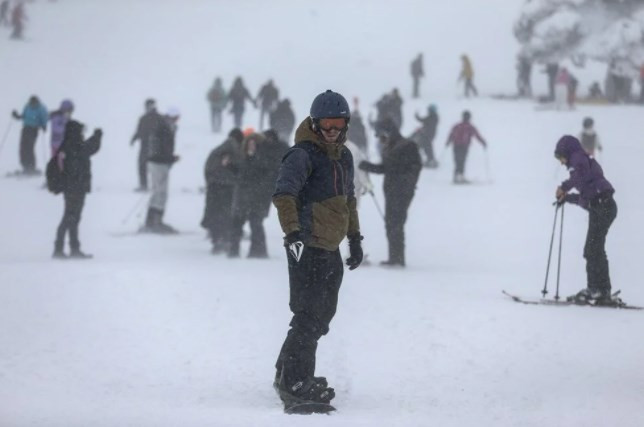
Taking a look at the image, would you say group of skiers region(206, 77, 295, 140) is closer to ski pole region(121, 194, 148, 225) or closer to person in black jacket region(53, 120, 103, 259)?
ski pole region(121, 194, 148, 225)

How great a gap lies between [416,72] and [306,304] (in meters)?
26.6

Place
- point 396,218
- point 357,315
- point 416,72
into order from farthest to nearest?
1. point 416,72
2. point 396,218
3. point 357,315

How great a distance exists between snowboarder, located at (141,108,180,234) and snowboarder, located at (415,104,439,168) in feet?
27.4

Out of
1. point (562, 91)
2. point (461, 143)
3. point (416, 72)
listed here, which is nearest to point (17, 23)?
point (416, 72)

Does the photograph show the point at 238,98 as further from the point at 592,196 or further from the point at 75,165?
the point at 592,196

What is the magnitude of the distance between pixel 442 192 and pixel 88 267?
9.76 m

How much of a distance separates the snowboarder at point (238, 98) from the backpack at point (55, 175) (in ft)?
47.6

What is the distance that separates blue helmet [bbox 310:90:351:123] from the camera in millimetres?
5281

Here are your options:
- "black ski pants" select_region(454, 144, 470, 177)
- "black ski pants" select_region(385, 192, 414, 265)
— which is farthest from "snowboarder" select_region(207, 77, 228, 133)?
"black ski pants" select_region(385, 192, 414, 265)

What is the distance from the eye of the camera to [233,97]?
82.5 ft

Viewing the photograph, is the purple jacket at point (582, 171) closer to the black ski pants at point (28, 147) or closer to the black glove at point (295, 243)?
the black glove at point (295, 243)

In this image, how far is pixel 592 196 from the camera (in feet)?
27.1

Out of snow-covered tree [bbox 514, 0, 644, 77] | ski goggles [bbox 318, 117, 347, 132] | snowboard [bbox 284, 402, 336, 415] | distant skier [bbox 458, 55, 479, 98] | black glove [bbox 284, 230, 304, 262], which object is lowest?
snowboard [bbox 284, 402, 336, 415]

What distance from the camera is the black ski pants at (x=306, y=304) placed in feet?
17.8
